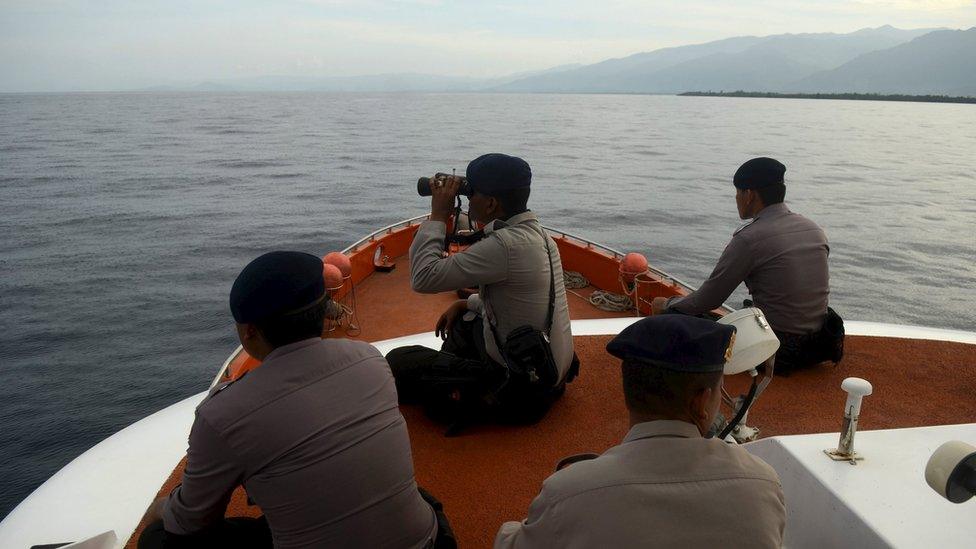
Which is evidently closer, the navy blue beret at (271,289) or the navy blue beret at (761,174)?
the navy blue beret at (271,289)

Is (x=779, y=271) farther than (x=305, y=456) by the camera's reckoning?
Yes

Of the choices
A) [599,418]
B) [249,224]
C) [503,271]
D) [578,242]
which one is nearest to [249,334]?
Result: [503,271]

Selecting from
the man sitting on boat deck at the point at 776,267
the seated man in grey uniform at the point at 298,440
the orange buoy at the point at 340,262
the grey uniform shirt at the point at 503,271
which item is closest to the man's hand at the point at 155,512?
the seated man in grey uniform at the point at 298,440

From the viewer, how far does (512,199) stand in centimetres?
294

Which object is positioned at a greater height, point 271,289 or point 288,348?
point 271,289

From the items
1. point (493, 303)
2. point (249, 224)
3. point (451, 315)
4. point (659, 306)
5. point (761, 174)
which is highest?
point (761, 174)

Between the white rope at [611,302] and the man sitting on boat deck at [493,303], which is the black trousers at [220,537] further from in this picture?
the white rope at [611,302]

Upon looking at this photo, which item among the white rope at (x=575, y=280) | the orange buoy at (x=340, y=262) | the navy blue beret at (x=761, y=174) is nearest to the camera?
the navy blue beret at (x=761, y=174)

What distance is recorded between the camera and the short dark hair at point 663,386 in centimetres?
138

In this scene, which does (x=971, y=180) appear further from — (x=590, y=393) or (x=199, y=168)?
(x=199, y=168)

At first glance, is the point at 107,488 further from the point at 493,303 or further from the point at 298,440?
the point at 298,440

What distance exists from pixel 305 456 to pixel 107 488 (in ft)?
8.15

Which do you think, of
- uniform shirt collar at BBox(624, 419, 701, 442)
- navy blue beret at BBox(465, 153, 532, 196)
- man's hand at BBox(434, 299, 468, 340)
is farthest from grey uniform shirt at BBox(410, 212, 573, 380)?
uniform shirt collar at BBox(624, 419, 701, 442)

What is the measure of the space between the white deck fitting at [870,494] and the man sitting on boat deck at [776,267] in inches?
52.1
